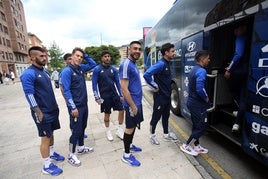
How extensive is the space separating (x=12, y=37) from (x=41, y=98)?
45830 mm

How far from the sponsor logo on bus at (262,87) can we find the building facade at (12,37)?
38327 millimetres

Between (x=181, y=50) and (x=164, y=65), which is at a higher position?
(x=181, y=50)

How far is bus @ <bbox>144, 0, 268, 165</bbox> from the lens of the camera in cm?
210

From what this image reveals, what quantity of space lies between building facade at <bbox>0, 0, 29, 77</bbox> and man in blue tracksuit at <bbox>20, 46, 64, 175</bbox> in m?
36.0

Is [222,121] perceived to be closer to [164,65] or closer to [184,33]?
[164,65]

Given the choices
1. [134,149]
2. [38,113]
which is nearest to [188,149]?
[134,149]

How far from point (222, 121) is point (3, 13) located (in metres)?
45.1

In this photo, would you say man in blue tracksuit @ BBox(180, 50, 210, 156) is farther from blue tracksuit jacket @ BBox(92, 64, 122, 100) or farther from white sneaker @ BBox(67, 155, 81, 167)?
white sneaker @ BBox(67, 155, 81, 167)

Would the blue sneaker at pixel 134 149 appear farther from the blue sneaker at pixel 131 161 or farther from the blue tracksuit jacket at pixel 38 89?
the blue tracksuit jacket at pixel 38 89

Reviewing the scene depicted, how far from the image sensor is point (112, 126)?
4602 mm

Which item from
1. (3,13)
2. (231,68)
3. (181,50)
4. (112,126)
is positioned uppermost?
(3,13)

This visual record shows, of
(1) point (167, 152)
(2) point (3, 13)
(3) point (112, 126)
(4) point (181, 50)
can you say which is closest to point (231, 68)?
(4) point (181, 50)

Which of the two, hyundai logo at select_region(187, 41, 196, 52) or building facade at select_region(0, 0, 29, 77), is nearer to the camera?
hyundai logo at select_region(187, 41, 196, 52)

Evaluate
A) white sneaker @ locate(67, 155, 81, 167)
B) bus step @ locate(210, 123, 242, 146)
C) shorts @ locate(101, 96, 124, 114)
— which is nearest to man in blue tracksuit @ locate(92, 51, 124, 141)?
shorts @ locate(101, 96, 124, 114)
